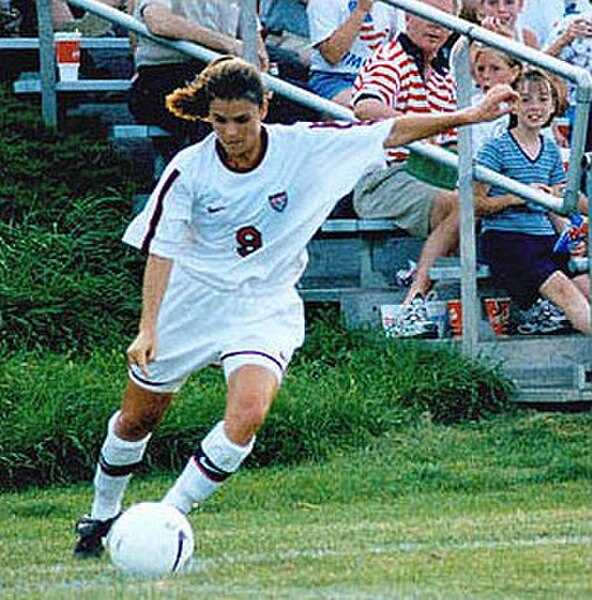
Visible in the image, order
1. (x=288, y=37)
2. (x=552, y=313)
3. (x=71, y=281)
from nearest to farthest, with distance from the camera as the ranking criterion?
1. (x=552, y=313)
2. (x=71, y=281)
3. (x=288, y=37)

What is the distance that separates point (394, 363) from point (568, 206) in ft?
4.50

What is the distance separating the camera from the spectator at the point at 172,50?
1280 centimetres

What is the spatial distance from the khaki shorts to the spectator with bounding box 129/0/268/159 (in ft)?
3.11

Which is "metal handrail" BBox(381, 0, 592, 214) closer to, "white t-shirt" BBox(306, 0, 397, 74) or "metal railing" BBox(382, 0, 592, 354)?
"metal railing" BBox(382, 0, 592, 354)

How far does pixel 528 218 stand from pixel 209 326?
3.89 metres

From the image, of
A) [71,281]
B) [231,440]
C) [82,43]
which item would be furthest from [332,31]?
[231,440]

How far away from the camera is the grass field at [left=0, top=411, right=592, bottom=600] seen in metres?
7.87

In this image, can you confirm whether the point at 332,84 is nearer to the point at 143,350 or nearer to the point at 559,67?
the point at 559,67

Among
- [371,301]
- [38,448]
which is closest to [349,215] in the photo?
[371,301]

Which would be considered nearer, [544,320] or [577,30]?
[544,320]

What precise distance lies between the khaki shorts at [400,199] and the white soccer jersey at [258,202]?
3427mm

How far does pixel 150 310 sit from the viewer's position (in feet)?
28.8

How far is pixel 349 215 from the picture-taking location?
44.1 ft

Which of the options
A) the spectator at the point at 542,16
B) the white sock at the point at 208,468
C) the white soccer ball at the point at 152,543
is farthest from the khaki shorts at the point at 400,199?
the white soccer ball at the point at 152,543
